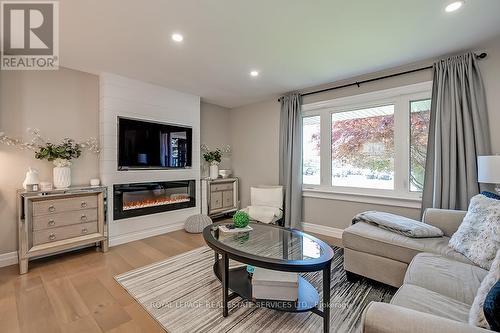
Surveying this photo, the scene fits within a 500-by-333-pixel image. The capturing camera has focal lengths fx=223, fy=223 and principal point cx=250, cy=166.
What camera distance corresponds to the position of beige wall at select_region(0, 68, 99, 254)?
99.2 inches

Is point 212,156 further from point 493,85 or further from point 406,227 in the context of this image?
point 493,85

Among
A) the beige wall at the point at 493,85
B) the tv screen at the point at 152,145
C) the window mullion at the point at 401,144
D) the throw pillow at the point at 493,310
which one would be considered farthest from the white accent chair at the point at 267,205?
the throw pillow at the point at 493,310

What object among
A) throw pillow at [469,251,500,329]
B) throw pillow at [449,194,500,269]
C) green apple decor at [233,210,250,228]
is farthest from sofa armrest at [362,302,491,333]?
green apple decor at [233,210,250,228]

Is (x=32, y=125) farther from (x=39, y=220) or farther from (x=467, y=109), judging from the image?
(x=467, y=109)

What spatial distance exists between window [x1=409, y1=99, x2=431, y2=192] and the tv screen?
11.0 feet

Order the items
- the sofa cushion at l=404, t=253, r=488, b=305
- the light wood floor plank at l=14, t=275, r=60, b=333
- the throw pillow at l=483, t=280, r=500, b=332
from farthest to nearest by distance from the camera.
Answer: the light wood floor plank at l=14, t=275, r=60, b=333, the sofa cushion at l=404, t=253, r=488, b=305, the throw pillow at l=483, t=280, r=500, b=332

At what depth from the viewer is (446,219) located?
2119 millimetres

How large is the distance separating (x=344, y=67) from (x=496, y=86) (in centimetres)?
152

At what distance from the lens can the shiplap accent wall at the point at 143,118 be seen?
120 inches

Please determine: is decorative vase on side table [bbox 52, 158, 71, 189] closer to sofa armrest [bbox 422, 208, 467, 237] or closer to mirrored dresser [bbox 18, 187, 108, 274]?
mirrored dresser [bbox 18, 187, 108, 274]

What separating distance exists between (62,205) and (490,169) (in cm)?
430

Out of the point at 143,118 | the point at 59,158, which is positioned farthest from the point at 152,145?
the point at 59,158

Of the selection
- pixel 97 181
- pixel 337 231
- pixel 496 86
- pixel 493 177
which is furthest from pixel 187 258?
pixel 496 86

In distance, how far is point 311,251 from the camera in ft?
5.57
